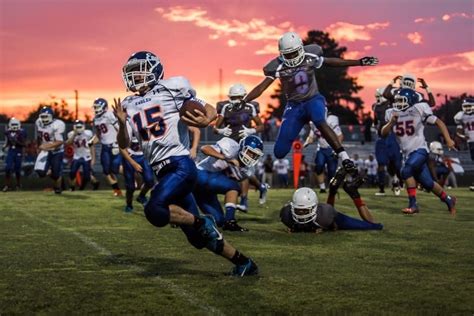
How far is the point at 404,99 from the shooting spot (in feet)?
37.3

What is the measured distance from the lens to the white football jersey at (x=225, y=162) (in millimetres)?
8880

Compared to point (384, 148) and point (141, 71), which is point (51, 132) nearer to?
point (384, 148)

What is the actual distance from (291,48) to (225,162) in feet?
5.64

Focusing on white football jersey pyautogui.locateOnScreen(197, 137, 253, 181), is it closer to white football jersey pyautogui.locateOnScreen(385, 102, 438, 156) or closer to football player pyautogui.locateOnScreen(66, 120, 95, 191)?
white football jersey pyautogui.locateOnScreen(385, 102, 438, 156)

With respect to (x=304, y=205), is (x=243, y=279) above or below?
below

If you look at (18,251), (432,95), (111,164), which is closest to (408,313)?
(18,251)

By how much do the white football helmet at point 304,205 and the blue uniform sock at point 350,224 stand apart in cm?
44

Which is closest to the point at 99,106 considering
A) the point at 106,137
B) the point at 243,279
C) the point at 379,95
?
the point at 106,137

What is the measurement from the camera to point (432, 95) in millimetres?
13734

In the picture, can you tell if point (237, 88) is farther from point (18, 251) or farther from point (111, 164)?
point (18, 251)

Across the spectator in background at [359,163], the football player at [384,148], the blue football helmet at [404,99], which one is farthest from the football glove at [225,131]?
the spectator in background at [359,163]

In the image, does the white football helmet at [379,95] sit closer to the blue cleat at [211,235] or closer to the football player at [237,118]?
the football player at [237,118]

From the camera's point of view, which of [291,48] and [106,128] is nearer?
[291,48]

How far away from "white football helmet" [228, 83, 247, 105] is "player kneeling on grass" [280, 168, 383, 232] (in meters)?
4.05
